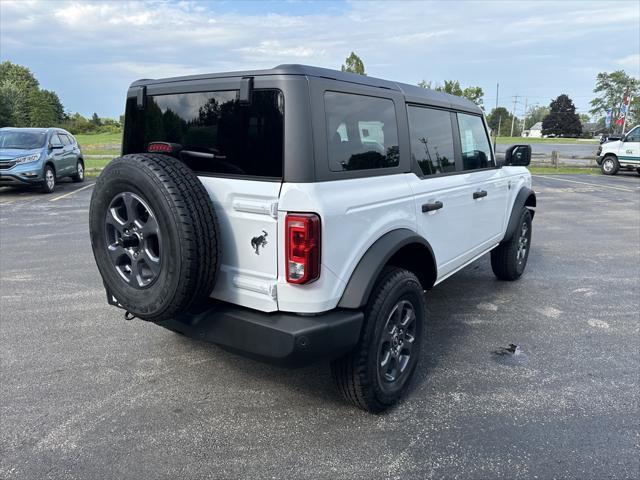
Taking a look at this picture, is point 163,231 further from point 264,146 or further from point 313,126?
point 313,126

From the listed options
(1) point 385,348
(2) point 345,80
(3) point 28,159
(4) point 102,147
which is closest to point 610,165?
(3) point 28,159

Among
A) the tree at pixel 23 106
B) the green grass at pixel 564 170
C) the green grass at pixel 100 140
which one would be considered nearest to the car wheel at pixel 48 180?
the green grass at pixel 564 170

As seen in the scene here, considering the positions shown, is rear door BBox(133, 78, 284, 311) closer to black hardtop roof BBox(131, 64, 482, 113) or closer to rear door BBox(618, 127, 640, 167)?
black hardtop roof BBox(131, 64, 482, 113)

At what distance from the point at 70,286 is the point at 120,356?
2.05m

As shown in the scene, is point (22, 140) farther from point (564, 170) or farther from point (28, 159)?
point (564, 170)

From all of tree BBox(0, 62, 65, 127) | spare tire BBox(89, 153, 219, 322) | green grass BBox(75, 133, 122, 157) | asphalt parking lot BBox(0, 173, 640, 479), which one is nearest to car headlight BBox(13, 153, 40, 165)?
asphalt parking lot BBox(0, 173, 640, 479)

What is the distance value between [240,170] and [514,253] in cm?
382

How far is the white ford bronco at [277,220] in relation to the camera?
7.86 feet

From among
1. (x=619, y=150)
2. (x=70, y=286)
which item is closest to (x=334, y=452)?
(x=70, y=286)

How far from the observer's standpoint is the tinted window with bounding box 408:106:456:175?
338 centimetres

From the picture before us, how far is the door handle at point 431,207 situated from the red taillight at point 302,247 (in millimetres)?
1153

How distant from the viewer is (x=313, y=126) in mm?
2430

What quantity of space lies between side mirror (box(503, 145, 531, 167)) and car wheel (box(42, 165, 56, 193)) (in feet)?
37.8

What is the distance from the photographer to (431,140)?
361cm
